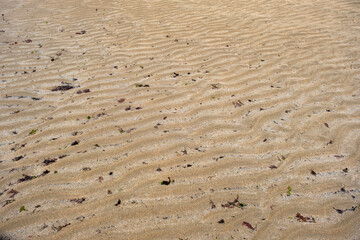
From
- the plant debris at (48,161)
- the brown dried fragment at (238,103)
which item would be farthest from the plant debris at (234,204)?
the plant debris at (48,161)

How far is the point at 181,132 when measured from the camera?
9.58 ft

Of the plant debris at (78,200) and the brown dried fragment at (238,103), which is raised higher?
the brown dried fragment at (238,103)

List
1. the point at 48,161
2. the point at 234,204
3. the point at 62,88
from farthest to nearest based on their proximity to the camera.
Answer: the point at 62,88 → the point at 48,161 → the point at 234,204

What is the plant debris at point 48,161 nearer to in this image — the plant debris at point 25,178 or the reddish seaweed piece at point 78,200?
the plant debris at point 25,178

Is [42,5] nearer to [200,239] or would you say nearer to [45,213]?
[45,213]

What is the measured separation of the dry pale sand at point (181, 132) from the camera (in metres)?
2.09

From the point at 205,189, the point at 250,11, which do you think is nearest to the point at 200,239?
the point at 205,189

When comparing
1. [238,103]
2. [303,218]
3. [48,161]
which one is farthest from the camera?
[238,103]

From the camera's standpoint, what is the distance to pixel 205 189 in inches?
90.9

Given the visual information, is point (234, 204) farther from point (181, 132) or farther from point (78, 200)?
point (78, 200)

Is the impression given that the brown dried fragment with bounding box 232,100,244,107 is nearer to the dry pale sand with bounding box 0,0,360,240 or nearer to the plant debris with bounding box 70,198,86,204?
the dry pale sand with bounding box 0,0,360,240

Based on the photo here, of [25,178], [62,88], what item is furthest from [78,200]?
[62,88]

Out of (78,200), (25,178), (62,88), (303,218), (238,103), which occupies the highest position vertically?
(62,88)

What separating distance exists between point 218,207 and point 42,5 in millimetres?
7371
